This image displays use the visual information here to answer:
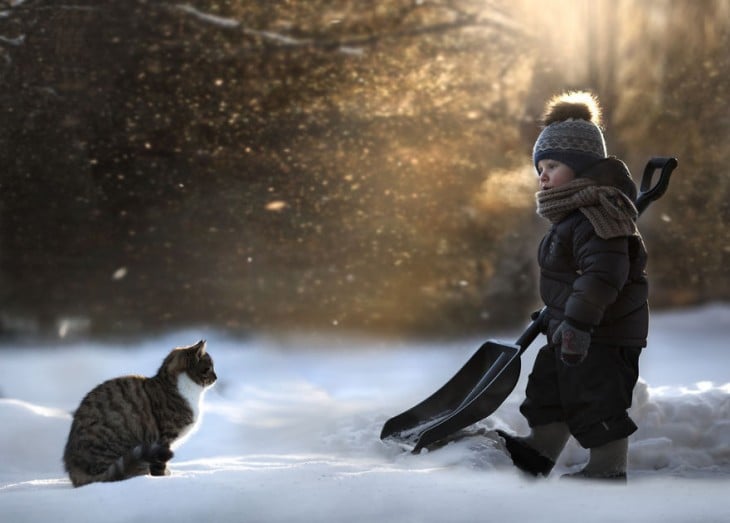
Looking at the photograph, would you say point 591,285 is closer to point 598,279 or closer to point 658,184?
point 598,279

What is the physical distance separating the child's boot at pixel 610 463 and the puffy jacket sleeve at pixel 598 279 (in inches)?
18.8

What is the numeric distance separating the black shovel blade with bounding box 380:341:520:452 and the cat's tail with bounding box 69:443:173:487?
37.1 inches

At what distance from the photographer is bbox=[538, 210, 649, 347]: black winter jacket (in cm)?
261

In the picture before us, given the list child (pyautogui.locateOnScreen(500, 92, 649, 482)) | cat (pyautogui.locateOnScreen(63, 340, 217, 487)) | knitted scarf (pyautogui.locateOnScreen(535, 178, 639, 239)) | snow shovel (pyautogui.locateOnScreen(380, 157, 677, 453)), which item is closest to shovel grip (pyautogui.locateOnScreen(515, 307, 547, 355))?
snow shovel (pyautogui.locateOnScreen(380, 157, 677, 453))

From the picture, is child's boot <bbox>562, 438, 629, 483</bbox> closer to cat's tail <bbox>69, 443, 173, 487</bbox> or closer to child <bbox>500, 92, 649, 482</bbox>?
child <bbox>500, 92, 649, 482</bbox>

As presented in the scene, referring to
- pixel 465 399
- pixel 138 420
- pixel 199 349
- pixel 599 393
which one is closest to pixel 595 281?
pixel 599 393

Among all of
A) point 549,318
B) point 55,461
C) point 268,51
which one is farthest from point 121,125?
point 549,318

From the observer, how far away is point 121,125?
223 inches

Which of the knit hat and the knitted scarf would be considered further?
the knit hat

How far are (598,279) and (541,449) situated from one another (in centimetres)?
81

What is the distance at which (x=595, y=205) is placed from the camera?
2738mm

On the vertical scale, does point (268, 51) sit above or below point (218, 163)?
above

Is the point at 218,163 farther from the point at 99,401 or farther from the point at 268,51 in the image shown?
the point at 99,401

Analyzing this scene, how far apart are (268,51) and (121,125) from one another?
122cm
